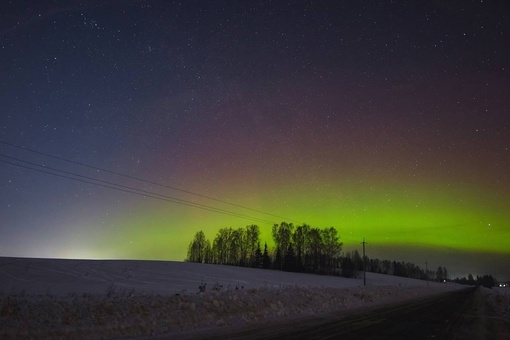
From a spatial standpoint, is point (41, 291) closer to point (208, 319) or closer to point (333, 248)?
point (208, 319)

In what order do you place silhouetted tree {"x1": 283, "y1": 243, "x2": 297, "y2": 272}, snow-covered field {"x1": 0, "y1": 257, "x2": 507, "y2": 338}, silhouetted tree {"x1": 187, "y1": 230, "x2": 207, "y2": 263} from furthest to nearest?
silhouetted tree {"x1": 187, "y1": 230, "x2": 207, "y2": 263} < silhouetted tree {"x1": 283, "y1": 243, "x2": 297, "y2": 272} < snow-covered field {"x1": 0, "y1": 257, "x2": 507, "y2": 338}

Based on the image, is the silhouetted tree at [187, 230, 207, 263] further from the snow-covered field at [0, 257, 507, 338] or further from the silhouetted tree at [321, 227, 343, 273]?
the snow-covered field at [0, 257, 507, 338]

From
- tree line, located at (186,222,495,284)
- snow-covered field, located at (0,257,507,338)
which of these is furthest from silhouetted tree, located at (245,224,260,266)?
snow-covered field, located at (0,257,507,338)

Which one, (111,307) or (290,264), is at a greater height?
(111,307)

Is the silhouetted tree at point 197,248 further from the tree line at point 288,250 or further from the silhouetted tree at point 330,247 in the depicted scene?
the silhouetted tree at point 330,247

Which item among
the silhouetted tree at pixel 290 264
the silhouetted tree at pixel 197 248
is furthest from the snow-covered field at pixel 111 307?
the silhouetted tree at pixel 197 248

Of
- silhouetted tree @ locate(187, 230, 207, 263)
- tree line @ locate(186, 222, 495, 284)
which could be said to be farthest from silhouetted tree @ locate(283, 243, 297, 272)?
silhouetted tree @ locate(187, 230, 207, 263)

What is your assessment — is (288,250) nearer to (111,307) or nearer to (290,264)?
(290,264)

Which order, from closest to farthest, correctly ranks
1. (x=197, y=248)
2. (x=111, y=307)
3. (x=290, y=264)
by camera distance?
1. (x=111, y=307)
2. (x=290, y=264)
3. (x=197, y=248)

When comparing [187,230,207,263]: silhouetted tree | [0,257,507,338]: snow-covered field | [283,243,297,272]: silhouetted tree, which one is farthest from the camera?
[187,230,207,263]: silhouetted tree

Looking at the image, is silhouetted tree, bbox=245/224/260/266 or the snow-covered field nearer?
the snow-covered field

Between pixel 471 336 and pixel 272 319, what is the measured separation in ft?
27.2

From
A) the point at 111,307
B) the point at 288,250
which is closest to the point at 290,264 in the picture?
the point at 288,250

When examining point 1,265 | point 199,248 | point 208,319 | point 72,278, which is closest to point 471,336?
point 208,319
